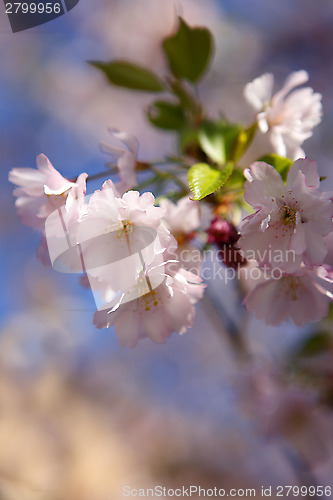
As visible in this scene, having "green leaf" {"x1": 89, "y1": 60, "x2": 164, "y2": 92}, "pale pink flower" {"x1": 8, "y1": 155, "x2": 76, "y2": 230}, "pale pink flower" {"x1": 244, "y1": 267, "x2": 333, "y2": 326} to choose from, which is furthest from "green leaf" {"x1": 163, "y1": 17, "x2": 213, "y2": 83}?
"pale pink flower" {"x1": 244, "y1": 267, "x2": 333, "y2": 326}

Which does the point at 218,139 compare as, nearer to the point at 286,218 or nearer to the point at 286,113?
the point at 286,113

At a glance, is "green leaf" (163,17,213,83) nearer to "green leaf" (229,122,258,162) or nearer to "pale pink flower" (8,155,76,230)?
"green leaf" (229,122,258,162)

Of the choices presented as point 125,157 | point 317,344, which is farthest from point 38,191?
point 317,344

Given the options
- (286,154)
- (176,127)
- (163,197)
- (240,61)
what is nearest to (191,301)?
(163,197)

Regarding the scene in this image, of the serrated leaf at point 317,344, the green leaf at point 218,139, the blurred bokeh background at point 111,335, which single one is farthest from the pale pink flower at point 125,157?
the blurred bokeh background at point 111,335

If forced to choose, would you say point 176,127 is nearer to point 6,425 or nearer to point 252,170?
point 252,170

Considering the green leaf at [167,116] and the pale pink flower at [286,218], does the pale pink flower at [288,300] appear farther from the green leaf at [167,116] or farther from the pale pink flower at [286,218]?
the green leaf at [167,116]
